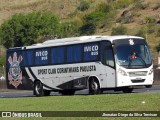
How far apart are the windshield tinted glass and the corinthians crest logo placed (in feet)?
26.8

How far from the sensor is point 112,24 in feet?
311

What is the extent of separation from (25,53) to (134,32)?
4820 cm

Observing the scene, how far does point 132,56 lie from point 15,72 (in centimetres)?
923

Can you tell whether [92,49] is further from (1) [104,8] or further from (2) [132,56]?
(1) [104,8]

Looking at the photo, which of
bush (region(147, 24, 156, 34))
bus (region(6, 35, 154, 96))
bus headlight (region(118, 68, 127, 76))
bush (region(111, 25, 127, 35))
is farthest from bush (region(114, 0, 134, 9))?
bus headlight (region(118, 68, 127, 76))

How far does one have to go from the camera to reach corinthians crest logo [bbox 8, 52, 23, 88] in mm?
37156

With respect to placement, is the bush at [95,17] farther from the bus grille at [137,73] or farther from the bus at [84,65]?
the bus grille at [137,73]

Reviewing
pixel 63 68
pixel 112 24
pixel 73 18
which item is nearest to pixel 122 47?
pixel 63 68

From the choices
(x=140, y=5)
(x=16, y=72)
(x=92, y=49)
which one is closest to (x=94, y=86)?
(x=92, y=49)

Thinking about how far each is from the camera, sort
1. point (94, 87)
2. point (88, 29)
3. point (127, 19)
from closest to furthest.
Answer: point (94, 87), point (127, 19), point (88, 29)

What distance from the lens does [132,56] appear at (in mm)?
30891

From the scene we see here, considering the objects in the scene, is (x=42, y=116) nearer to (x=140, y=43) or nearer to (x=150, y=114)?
(x=150, y=114)

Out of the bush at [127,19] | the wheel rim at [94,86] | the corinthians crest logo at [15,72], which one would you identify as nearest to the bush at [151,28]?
the bush at [127,19]

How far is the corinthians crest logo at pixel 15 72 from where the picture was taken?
3716 cm
